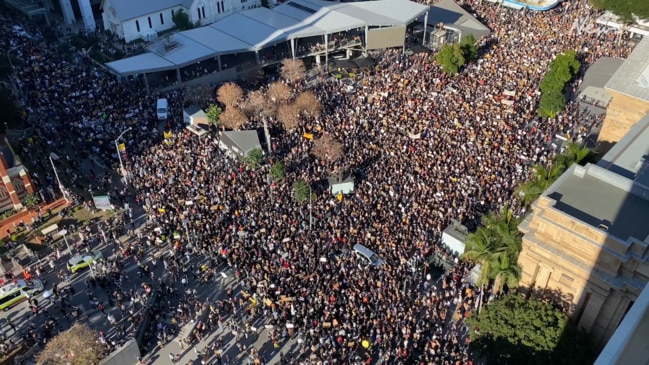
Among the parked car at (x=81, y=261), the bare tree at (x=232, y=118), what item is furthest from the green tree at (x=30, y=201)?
the bare tree at (x=232, y=118)

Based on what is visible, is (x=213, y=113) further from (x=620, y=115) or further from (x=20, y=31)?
(x=20, y=31)

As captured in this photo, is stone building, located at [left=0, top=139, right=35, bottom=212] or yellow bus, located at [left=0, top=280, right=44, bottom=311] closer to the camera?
yellow bus, located at [left=0, top=280, right=44, bottom=311]

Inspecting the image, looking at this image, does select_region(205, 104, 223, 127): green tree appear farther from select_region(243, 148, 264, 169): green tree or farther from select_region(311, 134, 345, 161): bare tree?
select_region(311, 134, 345, 161): bare tree

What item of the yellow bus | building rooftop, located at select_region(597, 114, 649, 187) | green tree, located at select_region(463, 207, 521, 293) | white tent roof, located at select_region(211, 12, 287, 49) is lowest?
the yellow bus

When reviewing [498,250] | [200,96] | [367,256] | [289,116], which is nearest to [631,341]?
[498,250]

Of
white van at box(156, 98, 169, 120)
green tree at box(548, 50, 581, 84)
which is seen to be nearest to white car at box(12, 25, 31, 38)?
white van at box(156, 98, 169, 120)

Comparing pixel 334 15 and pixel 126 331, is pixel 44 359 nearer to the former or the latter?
pixel 126 331

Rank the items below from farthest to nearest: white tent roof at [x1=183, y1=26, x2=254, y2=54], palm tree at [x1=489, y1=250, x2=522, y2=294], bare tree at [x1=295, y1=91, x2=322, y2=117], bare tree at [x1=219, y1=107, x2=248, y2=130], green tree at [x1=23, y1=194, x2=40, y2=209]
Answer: white tent roof at [x1=183, y1=26, x2=254, y2=54], bare tree at [x1=295, y1=91, x2=322, y2=117], bare tree at [x1=219, y1=107, x2=248, y2=130], green tree at [x1=23, y1=194, x2=40, y2=209], palm tree at [x1=489, y1=250, x2=522, y2=294]

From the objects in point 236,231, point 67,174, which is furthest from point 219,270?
point 67,174
